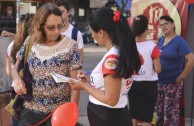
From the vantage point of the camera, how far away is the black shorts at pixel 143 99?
4375mm

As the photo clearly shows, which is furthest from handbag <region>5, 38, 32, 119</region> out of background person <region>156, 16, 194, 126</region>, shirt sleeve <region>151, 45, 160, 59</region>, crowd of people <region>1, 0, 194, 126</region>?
background person <region>156, 16, 194, 126</region>

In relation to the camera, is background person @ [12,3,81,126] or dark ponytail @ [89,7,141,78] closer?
dark ponytail @ [89,7,141,78]

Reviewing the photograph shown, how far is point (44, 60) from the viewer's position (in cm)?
291

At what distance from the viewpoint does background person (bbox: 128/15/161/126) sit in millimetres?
4281

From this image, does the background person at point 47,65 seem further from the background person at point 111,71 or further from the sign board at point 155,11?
the sign board at point 155,11

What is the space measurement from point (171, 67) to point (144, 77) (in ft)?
1.99

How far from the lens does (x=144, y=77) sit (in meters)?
4.36

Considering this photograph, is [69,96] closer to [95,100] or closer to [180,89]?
[95,100]

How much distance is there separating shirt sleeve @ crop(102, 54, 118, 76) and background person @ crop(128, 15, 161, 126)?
164cm

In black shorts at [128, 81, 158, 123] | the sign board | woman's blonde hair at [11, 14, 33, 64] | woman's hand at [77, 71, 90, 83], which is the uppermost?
the sign board

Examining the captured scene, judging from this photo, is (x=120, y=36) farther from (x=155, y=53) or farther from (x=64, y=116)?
(x=155, y=53)

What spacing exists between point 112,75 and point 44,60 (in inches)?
23.7

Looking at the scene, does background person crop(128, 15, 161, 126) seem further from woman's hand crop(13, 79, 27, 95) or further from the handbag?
woman's hand crop(13, 79, 27, 95)

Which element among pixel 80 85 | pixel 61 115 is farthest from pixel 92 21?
pixel 61 115
